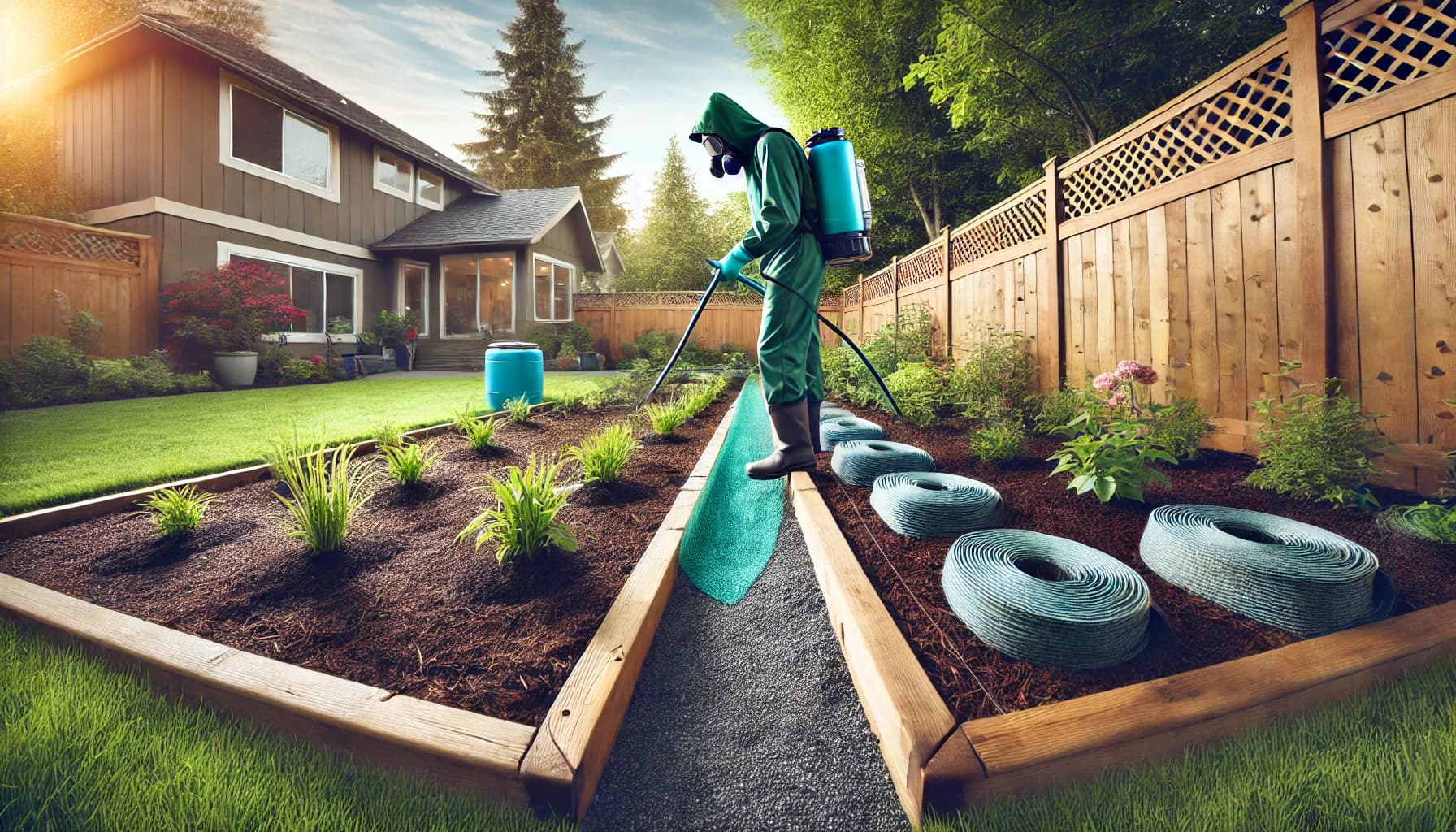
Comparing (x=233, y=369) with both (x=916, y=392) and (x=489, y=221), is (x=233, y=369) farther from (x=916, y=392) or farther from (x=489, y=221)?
(x=916, y=392)

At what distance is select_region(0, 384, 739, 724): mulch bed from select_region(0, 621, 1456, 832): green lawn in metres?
0.18

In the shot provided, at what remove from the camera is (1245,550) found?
1.15 m

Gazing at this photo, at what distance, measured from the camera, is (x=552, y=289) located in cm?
1259

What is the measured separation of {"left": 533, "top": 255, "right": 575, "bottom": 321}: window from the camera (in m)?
12.0

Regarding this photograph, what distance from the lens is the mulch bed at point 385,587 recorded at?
103 centimetres

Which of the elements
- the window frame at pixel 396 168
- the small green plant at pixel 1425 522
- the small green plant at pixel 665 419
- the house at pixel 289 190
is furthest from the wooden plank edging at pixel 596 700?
the window frame at pixel 396 168

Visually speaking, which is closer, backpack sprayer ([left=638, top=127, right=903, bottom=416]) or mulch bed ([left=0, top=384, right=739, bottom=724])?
mulch bed ([left=0, top=384, right=739, bottom=724])

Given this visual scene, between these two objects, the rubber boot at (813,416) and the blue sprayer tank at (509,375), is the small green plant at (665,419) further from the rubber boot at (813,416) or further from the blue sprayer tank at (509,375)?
the blue sprayer tank at (509,375)

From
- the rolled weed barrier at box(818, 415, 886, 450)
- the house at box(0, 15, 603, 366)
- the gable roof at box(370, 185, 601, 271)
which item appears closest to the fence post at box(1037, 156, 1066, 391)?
the rolled weed barrier at box(818, 415, 886, 450)

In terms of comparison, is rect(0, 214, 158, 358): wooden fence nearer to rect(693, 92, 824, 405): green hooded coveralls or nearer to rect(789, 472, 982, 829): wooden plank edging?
rect(693, 92, 824, 405): green hooded coveralls

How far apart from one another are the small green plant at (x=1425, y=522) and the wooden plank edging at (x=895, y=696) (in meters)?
1.52

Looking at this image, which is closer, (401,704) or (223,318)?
(401,704)

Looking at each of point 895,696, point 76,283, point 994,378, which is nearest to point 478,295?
point 76,283

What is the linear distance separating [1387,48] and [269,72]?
1135 centimetres
